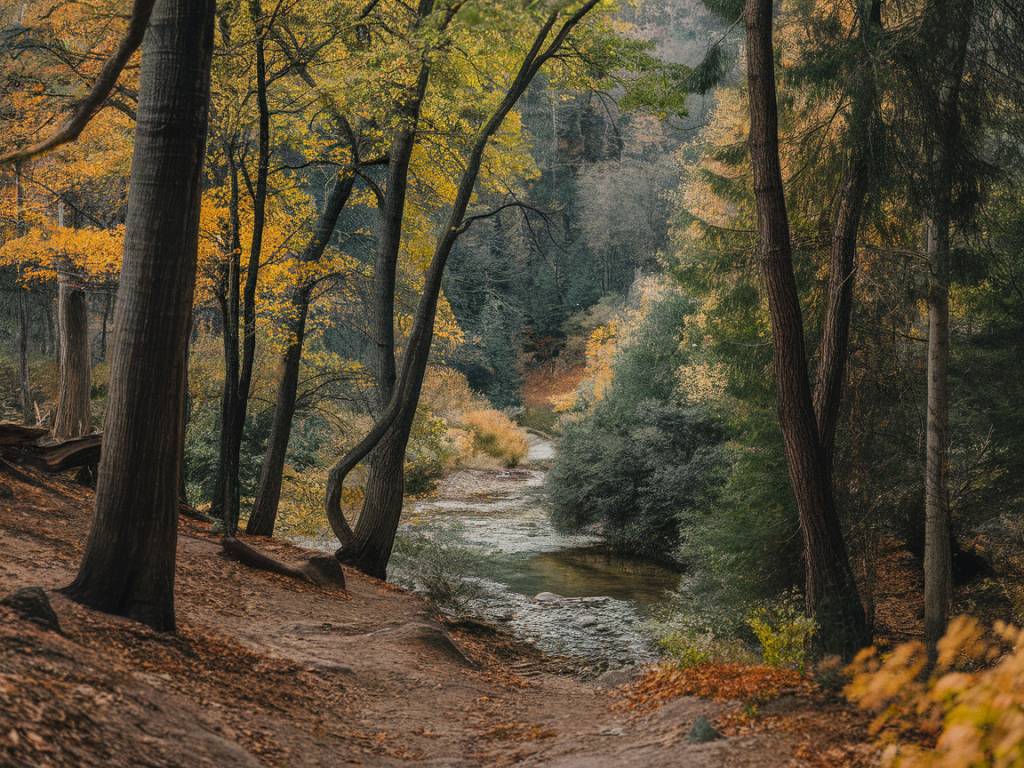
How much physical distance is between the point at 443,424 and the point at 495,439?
17584 millimetres

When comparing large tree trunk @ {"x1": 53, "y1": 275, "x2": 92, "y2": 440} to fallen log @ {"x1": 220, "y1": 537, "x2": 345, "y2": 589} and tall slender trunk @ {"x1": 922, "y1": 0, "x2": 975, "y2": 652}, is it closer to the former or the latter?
fallen log @ {"x1": 220, "y1": 537, "x2": 345, "y2": 589}

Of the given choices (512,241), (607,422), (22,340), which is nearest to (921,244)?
(607,422)

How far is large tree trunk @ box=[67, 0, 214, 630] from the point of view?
5.30m

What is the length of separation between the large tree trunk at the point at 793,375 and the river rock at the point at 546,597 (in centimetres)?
653

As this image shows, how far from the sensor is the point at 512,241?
49438 mm

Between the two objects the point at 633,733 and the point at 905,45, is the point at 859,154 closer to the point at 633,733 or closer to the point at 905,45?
the point at 905,45

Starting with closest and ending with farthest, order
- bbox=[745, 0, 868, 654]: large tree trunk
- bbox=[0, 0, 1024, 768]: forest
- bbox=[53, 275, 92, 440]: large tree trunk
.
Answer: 1. bbox=[0, 0, 1024, 768]: forest
2. bbox=[745, 0, 868, 654]: large tree trunk
3. bbox=[53, 275, 92, 440]: large tree trunk

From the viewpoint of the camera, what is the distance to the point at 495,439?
30375mm

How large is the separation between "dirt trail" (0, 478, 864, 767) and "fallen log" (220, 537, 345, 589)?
0.20 m

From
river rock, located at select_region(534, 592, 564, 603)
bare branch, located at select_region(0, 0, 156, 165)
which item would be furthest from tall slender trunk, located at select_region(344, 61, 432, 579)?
bare branch, located at select_region(0, 0, 156, 165)

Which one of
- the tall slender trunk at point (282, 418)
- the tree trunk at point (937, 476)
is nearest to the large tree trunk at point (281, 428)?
the tall slender trunk at point (282, 418)

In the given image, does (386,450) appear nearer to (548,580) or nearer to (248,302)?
(248,302)

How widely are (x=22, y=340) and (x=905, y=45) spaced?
17.0 metres

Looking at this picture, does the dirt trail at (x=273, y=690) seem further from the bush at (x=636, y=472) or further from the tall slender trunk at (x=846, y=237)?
the bush at (x=636, y=472)
